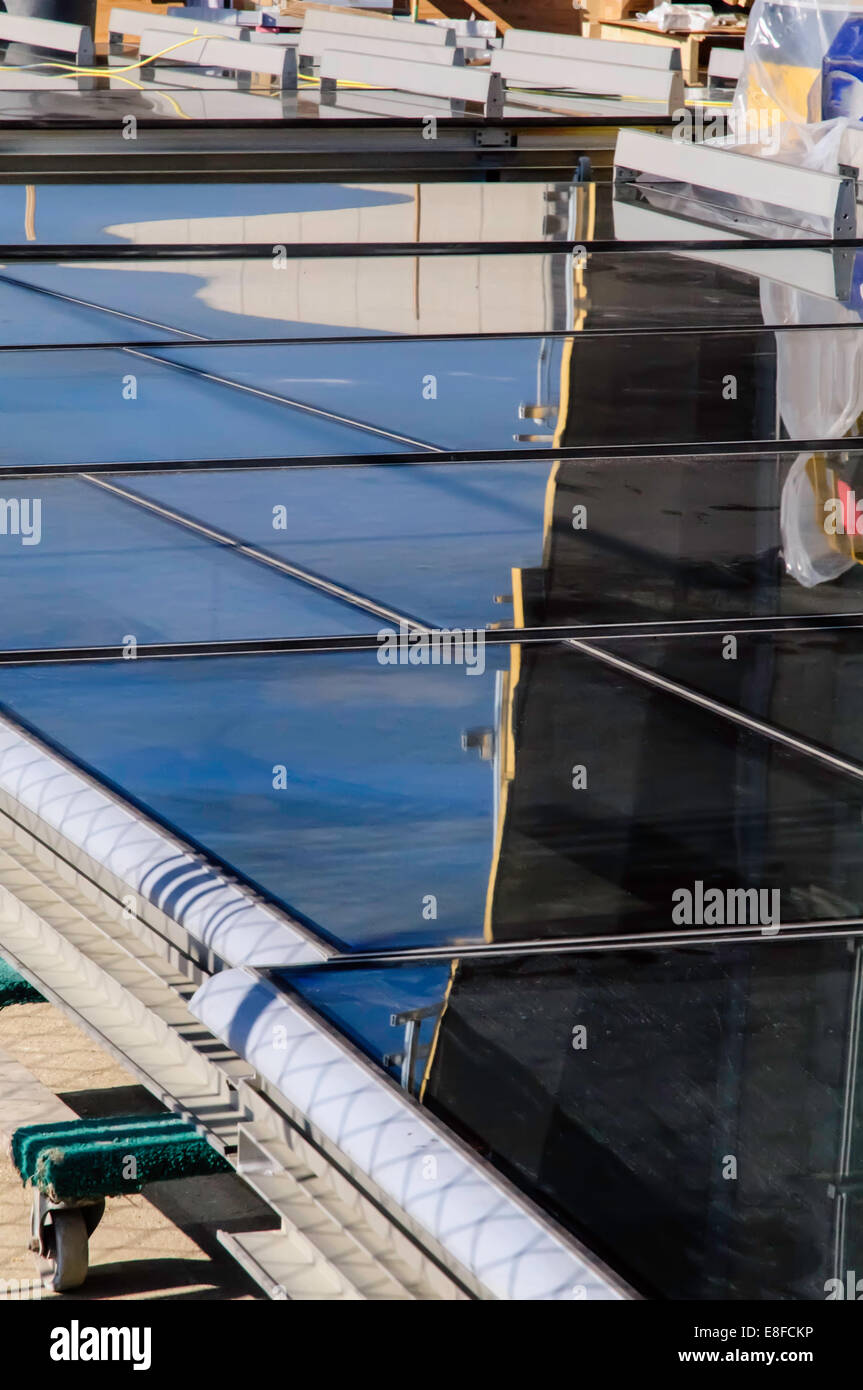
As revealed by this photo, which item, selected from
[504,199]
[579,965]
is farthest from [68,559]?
[504,199]

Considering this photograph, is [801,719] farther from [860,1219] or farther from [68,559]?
[68,559]

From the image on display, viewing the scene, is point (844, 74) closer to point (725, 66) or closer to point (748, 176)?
point (748, 176)

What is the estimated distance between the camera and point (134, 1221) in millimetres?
4656

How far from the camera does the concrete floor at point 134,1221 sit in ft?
14.0

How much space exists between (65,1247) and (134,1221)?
1.96 ft

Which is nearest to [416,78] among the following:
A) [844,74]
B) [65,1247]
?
[844,74]

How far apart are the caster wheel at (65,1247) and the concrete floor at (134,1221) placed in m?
0.04

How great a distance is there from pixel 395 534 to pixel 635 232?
4.13m

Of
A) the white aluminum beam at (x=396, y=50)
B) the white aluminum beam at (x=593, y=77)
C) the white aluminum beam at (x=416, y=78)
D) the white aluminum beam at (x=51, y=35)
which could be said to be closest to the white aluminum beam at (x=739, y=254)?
the white aluminum beam at (x=416, y=78)

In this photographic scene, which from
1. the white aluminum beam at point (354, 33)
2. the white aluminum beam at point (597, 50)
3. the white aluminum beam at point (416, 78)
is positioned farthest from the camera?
the white aluminum beam at point (354, 33)

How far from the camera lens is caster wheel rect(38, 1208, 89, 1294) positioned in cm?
407

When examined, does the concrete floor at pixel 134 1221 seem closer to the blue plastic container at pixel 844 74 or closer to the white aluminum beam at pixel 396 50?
the blue plastic container at pixel 844 74

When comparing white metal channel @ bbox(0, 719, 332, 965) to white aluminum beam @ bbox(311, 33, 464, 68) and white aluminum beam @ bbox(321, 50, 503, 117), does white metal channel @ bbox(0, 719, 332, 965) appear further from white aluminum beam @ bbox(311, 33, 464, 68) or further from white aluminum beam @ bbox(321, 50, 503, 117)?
white aluminum beam @ bbox(311, 33, 464, 68)
